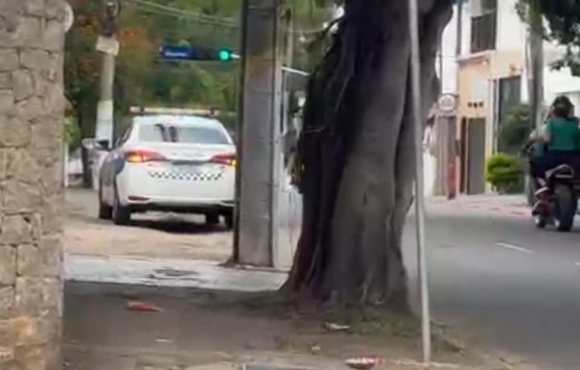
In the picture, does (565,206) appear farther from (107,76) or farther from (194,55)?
(107,76)

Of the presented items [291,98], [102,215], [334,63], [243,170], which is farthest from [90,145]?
[334,63]

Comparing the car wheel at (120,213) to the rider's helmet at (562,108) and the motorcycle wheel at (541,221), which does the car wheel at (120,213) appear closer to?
the motorcycle wheel at (541,221)

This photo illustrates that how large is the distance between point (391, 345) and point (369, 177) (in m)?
1.57

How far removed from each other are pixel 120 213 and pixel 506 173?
20.4 meters

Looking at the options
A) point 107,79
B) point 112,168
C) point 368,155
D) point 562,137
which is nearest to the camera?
point 368,155

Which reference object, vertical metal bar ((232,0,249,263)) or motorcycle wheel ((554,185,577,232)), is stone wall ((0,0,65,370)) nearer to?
vertical metal bar ((232,0,249,263))

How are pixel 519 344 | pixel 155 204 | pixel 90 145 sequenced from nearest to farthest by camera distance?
pixel 519 344
pixel 155 204
pixel 90 145

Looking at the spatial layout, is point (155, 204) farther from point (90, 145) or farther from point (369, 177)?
point (369, 177)

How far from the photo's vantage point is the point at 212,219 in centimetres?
2412

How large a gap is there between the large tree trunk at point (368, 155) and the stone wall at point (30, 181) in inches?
144

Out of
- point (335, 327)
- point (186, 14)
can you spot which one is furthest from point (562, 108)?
point (186, 14)

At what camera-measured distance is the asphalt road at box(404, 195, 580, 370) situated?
12.2m

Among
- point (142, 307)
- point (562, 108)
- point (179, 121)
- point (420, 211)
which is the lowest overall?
point (142, 307)

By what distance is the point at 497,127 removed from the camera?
157 ft
